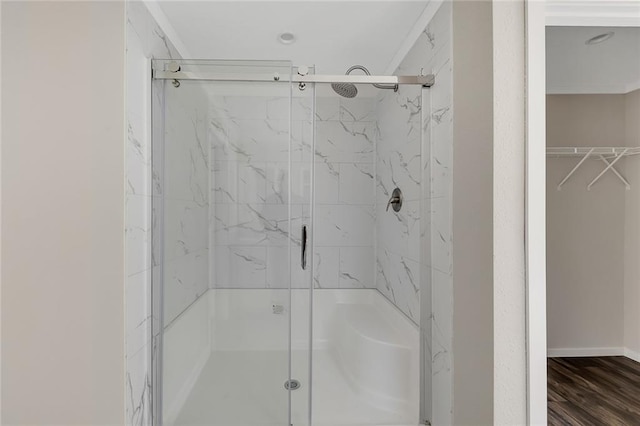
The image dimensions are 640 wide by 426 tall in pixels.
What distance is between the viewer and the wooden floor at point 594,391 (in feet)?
3.09

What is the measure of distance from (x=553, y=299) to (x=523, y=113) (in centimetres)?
62

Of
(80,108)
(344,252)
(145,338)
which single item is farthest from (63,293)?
(344,252)

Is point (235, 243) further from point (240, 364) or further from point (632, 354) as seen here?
point (632, 354)

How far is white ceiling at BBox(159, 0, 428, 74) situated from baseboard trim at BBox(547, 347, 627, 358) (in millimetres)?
1542

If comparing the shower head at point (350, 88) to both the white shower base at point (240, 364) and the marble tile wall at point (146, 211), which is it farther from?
the white shower base at point (240, 364)

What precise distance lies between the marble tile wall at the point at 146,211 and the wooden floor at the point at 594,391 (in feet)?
4.57

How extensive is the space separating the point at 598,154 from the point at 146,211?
164cm

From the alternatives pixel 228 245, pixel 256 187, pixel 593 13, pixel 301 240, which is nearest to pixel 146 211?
Result: pixel 228 245

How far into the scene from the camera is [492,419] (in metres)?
1.13

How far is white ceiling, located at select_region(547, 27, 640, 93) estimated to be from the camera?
3.06 ft

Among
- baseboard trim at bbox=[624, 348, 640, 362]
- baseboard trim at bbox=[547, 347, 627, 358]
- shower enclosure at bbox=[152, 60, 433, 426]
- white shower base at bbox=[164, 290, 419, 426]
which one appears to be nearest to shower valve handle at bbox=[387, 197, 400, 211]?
shower enclosure at bbox=[152, 60, 433, 426]

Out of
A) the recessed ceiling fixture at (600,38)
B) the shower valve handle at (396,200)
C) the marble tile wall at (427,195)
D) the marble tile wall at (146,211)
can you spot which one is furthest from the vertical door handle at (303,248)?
the recessed ceiling fixture at (600,38)

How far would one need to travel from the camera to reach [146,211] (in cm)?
144

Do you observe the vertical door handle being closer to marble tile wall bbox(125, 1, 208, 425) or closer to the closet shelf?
marble tile wall bbox(125, 1, 208, 425)
